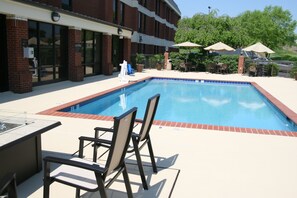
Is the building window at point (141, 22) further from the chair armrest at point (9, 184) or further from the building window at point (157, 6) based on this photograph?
the chair armrest at point (9, 184)

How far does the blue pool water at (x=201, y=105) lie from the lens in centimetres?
944

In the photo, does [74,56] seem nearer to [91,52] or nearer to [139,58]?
[91,52]

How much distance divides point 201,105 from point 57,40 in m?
6.98

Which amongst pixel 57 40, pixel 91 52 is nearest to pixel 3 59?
pixel 57 40

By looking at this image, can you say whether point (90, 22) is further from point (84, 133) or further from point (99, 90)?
point (84, 133)

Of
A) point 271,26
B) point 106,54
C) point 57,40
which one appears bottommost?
point 106,54

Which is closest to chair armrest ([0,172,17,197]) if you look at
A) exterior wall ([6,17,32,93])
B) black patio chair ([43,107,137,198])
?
black patio chair ([43,107,137,198])

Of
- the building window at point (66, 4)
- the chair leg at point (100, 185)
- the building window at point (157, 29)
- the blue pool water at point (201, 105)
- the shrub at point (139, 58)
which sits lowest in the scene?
the blue pool water at point (201, 105)

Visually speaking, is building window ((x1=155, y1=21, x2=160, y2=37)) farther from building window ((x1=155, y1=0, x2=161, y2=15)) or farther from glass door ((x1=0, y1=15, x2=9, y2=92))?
glass door ((x1=0, y1=15, x2=9, y2=92))

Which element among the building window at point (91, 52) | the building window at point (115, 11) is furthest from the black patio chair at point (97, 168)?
the building window at point (115, 11)

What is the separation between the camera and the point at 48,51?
502 inches

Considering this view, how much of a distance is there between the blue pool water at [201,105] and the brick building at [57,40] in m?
2.82

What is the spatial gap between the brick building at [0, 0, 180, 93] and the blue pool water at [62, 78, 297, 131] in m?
2.82

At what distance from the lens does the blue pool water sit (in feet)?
31.0
